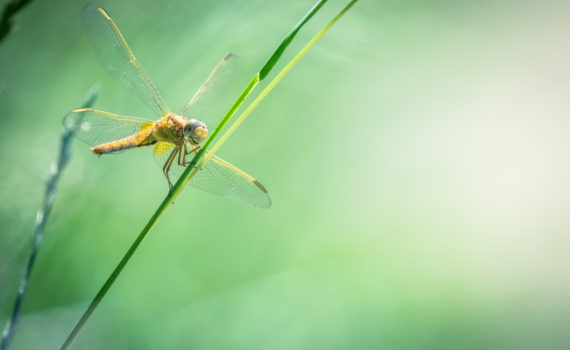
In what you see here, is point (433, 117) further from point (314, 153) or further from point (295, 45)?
point (295, 45)

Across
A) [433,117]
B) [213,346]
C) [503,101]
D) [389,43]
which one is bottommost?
[213,346]

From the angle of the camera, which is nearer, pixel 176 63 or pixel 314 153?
pixel 176 63

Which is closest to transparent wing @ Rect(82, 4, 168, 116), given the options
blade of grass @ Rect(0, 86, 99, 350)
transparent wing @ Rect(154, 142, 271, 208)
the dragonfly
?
the dragonfly

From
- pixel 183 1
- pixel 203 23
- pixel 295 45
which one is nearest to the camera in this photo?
pixel 203 23

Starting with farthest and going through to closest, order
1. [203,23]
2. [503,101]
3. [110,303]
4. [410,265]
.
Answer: [503,101] → [410,265] → [110,303] → [203,23]

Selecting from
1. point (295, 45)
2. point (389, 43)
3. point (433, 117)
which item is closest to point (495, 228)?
point (433, 117)

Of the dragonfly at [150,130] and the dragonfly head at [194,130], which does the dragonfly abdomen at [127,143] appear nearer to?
the dragonfly at [150,130]

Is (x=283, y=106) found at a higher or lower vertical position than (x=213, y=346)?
higher
